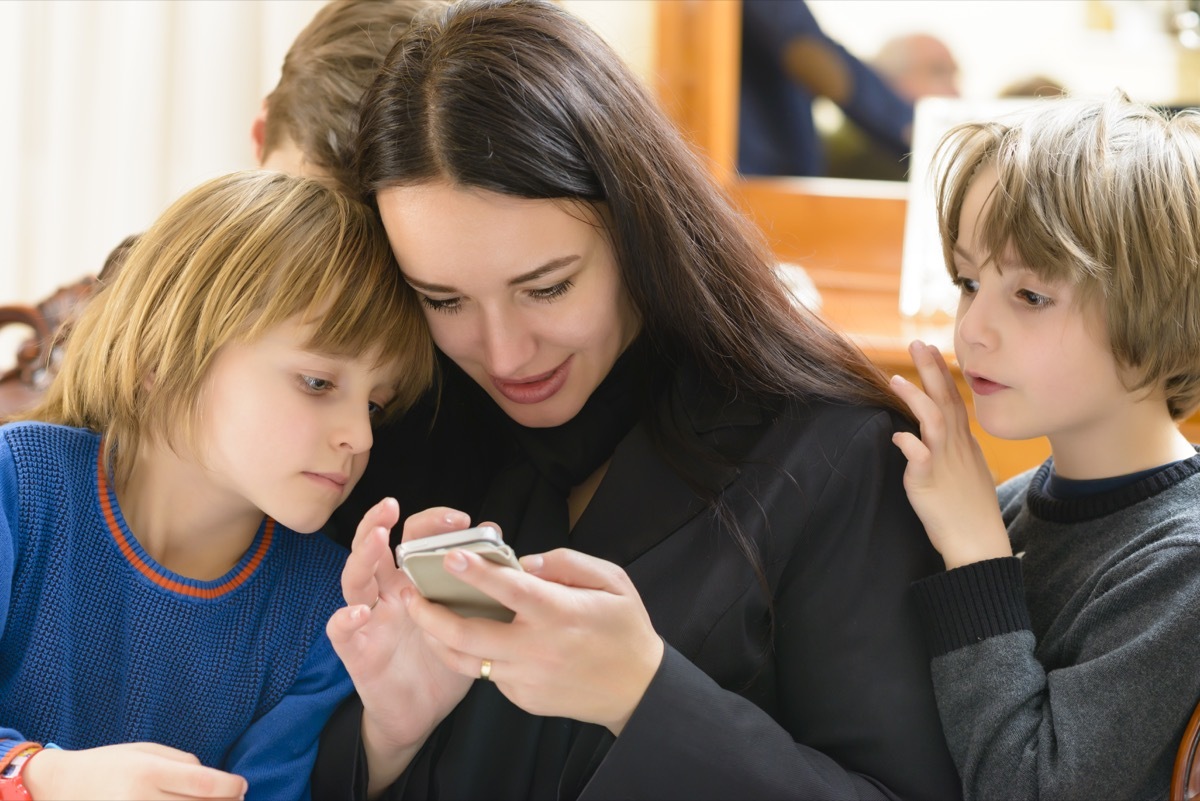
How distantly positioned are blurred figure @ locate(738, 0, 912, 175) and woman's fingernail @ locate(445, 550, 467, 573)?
7.67 ft

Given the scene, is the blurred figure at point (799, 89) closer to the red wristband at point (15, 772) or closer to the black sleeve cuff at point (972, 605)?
the black sleeve cuff at point (972, 605)

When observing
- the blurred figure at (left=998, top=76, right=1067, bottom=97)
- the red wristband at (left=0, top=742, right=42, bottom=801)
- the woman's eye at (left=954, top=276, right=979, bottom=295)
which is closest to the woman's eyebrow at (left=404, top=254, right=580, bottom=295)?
the woman's eye at (left=954, top=276, right=979, bottom=295)

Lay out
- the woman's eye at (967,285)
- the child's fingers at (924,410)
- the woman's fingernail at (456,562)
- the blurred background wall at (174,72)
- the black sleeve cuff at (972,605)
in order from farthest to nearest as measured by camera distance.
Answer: the blurred background wall at (174,72), the woman's eye at (967,285), the child's fingers at (924,410), the black sleeve cuff at (972,605), the woman's fingernail at (456,562)

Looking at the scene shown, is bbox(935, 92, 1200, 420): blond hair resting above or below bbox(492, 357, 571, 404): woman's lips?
above

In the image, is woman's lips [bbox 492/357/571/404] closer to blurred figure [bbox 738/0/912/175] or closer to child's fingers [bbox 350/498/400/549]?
child's fingers [bbox 350/498/400/549]

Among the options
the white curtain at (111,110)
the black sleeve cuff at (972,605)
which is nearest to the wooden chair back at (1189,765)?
the black sleeve cuff at (972,605)

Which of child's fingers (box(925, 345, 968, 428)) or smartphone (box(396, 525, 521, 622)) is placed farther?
child's fingers (box(925, 345, 968, 428))

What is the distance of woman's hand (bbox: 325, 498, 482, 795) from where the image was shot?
1.22 metres

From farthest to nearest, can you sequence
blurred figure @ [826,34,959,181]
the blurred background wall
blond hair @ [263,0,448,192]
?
blurred figure @ [826,34,959,181] → the blurred background wall → blond hair @ [263,0,448,192]

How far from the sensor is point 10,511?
1.36 meters

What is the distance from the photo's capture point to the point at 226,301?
139cm

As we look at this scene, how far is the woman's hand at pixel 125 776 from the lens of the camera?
1.16 metres

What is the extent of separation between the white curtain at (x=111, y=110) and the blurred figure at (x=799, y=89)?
1034 millimetres

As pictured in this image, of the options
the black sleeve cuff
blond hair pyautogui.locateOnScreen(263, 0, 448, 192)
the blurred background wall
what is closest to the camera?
the black sleeve cuff
